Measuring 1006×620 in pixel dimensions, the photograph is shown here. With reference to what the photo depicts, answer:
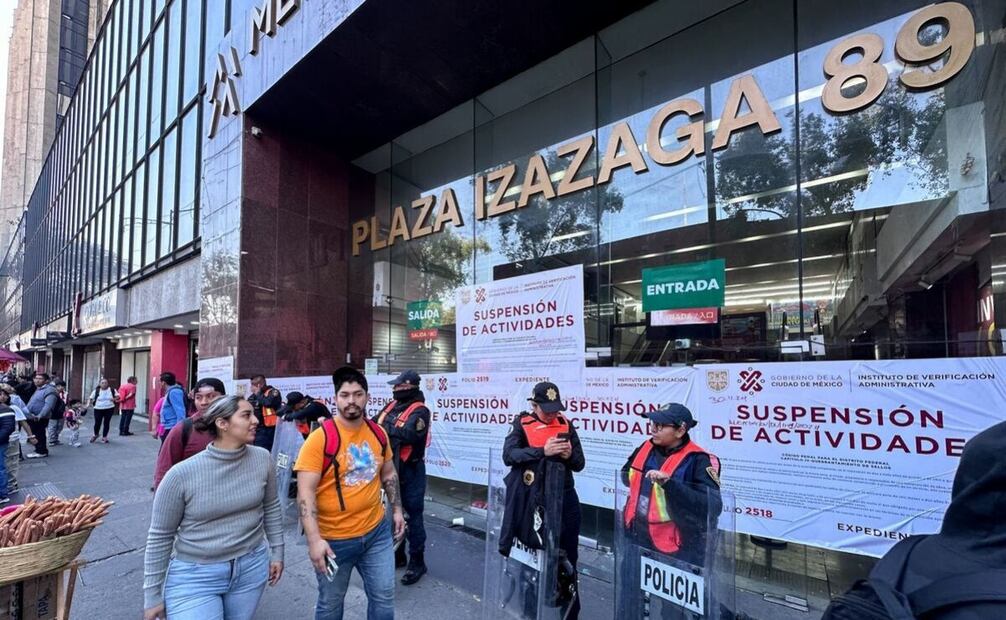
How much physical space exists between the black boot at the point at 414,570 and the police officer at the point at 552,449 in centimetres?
157

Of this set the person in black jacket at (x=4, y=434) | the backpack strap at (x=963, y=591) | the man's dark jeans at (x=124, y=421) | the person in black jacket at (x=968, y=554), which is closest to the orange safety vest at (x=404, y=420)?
the person in black jacket at (x=968, y=554)

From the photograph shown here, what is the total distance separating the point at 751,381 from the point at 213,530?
3949 millimetres

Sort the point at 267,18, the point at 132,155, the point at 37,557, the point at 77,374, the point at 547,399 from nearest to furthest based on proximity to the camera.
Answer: the point at 37,557 → the point at 547,399 → the point at 267,18 → the point at 132,155 → the point at 77,374

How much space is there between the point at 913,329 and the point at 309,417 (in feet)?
22.1

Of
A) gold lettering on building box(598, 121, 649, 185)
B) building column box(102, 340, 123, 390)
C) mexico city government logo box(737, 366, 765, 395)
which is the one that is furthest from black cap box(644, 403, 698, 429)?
building column box(102, 340, 123, 390)

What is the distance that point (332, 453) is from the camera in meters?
2.73

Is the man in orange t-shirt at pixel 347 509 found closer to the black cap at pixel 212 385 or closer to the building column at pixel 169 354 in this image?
the black cap at pixel 212 385

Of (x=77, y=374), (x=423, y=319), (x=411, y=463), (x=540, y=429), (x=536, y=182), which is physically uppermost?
(x=536, y=182)

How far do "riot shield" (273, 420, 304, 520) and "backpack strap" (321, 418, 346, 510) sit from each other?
117 inches

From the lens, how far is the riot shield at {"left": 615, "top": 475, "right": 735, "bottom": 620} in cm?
247

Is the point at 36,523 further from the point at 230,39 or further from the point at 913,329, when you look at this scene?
the point at 230,39

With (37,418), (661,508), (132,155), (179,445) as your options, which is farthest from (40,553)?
(132,155)

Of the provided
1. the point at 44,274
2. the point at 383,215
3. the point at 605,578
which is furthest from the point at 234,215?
the point at 44,274

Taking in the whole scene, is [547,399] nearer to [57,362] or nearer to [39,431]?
[39,431]
